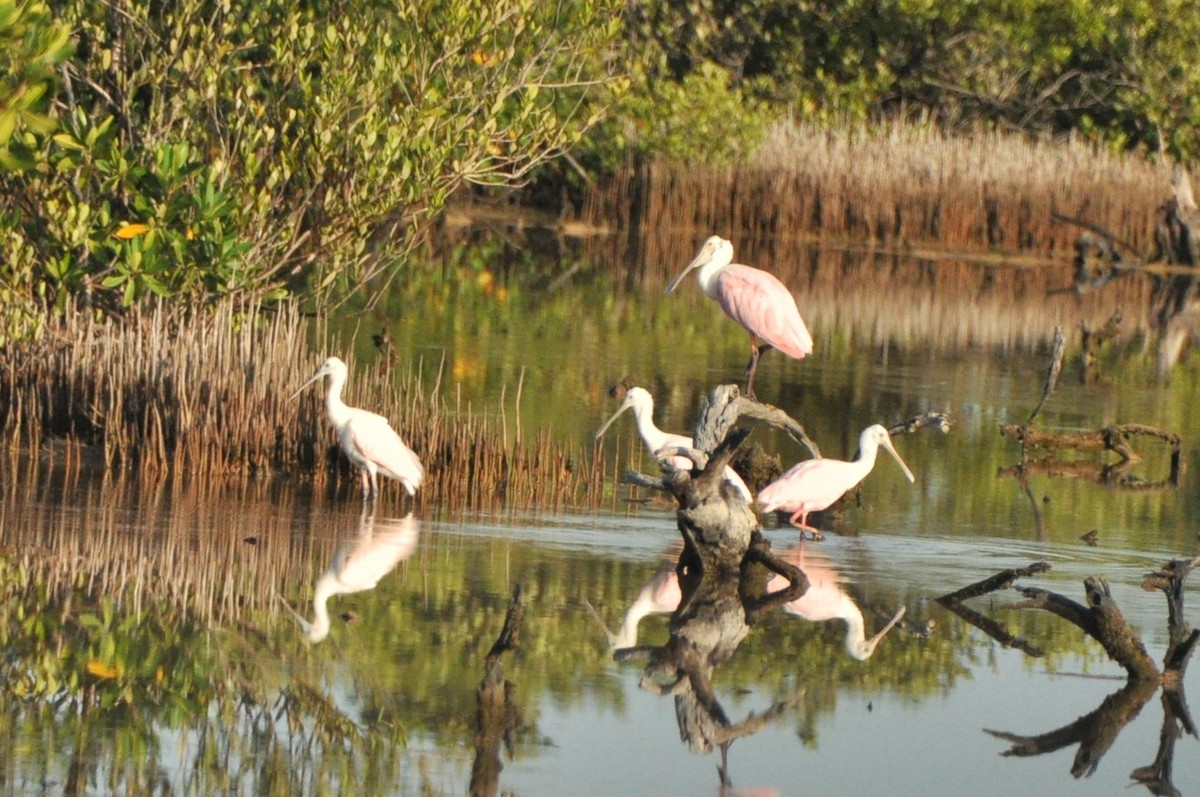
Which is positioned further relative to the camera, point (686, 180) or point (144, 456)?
point (686, 180)

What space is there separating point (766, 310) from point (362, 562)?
5822mm

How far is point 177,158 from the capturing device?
10523mm

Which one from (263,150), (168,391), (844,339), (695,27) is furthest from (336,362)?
(695,27)

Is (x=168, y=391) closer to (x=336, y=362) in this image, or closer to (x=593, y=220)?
(x=336, y=362)

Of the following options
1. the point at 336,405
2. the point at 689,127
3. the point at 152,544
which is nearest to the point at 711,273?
the point at 336,405

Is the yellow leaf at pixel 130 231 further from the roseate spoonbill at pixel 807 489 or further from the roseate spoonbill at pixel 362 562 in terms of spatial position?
the roseate spoonbill at pixel 807 489

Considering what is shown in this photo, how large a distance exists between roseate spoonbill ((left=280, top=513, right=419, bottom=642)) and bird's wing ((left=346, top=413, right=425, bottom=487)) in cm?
22

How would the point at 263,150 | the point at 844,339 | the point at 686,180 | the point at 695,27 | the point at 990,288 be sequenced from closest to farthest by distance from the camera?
1. the point at 263,150
2. the point at 844,339
3. the point at 990,288
4. the point at 686,180
5. the point at 695,27

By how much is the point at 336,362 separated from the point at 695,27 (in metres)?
27.0

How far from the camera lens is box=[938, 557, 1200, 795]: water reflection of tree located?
6.54 m

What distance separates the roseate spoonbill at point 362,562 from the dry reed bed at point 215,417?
0.77 metres

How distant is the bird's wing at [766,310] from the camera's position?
1380 centimetres

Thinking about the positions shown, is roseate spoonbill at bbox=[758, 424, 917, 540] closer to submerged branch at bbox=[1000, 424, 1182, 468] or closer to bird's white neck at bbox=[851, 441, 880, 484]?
bird's white neck at bbox=[851, 441, 880, 484]

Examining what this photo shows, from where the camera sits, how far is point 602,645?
7.26m
